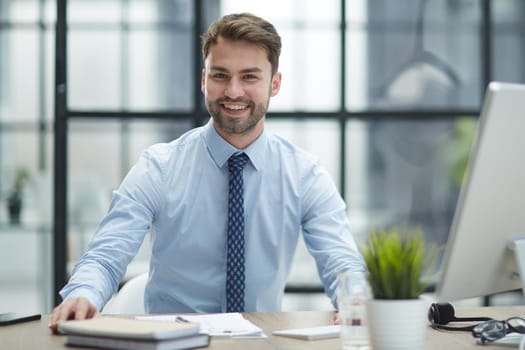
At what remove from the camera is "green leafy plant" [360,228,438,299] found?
158 centimetres

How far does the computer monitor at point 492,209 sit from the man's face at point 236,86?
1.17m

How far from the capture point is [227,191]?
2775mm

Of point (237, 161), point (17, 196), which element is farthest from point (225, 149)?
point (17, 196)

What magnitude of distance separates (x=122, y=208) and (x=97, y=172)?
5.51 feet

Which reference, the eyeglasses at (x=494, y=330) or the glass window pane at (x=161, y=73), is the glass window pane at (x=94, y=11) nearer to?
the glass window pane at (x=161, y=73)

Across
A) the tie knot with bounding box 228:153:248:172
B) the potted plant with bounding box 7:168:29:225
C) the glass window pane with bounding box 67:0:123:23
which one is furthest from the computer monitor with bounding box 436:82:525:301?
the potted plant with bounding box 7:168:29:225

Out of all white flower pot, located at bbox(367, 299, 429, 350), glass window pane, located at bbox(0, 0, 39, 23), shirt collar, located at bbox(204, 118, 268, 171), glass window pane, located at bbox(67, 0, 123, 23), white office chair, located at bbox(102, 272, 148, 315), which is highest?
glass window pane, located at bbox(0, 0, 39, 23)

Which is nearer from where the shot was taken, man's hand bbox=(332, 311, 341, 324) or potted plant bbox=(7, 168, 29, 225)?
man's hand bbox=(332, 311, 341, 324)

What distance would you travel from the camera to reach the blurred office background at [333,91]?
4.05m

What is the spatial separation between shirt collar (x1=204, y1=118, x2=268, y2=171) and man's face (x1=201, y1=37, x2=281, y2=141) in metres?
0.03

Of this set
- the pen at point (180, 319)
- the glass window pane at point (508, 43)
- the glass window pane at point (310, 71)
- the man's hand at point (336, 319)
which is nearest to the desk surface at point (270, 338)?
the man's hand at point (336, 319)

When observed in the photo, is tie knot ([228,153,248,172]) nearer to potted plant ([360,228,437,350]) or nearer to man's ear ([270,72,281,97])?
man's ear ([270,72,281,97])

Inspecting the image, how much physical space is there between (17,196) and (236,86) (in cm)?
387

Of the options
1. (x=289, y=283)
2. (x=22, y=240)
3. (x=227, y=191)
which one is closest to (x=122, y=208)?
(x=227, y=191)
